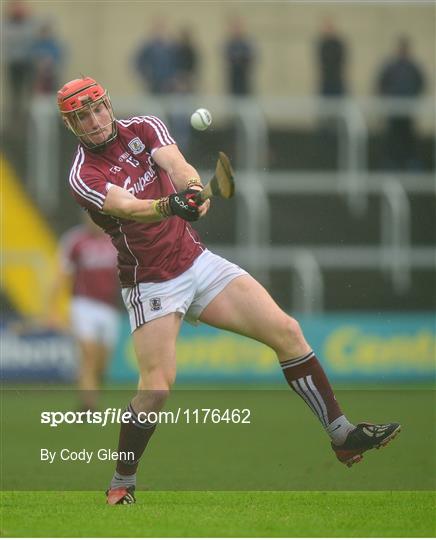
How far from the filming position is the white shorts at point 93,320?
11391 millimetres

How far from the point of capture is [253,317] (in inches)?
253

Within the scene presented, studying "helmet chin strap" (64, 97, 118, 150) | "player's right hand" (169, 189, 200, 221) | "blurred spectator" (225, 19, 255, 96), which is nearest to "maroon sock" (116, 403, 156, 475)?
"player's right hand" (169, 189, 200, 221)

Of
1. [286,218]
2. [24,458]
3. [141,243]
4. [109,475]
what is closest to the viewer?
[141,243]

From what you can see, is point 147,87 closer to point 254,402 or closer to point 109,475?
point 254,402

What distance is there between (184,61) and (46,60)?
1.75 m

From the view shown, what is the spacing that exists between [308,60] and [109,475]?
40.5ft

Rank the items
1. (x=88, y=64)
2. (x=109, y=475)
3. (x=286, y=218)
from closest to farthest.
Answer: (x=109, y=475) → (x=286, y=218) → (x=88, y=64)

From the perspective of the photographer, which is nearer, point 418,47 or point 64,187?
point 64,187

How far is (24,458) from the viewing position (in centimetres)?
801

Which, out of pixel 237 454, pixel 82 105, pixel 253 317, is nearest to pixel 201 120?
pixel 82 105

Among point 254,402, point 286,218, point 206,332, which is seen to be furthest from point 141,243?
point 286,218

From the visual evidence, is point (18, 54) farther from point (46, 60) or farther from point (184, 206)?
point (184, 206)

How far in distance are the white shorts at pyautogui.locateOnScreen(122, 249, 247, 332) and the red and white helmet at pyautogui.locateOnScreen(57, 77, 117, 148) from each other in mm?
756

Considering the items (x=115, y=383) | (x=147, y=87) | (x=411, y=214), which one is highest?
(x=147, y=87)
